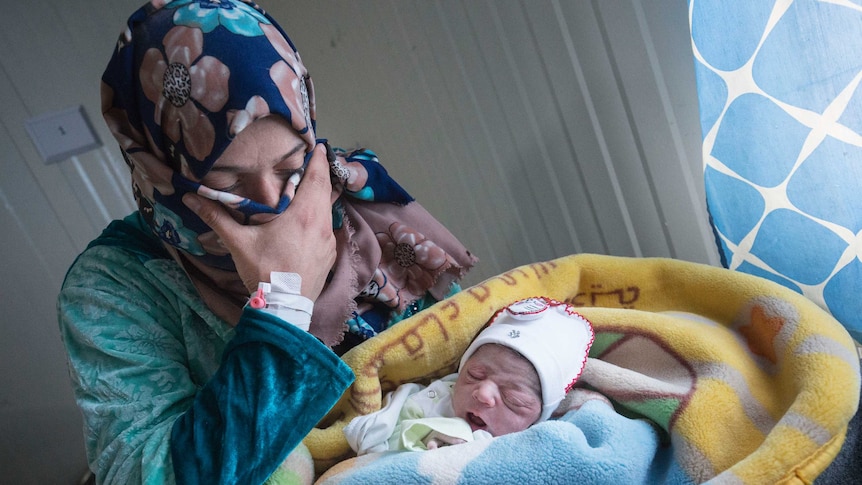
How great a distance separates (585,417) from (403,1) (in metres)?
1.08

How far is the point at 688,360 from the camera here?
1134 mm

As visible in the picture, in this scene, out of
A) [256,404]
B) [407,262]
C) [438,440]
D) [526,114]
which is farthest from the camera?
[526,114]

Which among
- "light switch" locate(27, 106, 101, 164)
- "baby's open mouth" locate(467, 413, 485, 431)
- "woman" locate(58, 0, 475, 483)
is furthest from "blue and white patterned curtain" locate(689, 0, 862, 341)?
"light switch" locate(27, 106, 101, 164)

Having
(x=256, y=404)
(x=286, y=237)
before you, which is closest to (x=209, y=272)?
(x=286, y=237)

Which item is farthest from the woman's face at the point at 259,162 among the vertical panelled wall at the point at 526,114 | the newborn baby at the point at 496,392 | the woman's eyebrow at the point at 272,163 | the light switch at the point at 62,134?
the light switch at the point at 62,134

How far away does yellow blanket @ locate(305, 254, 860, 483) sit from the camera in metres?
0.94

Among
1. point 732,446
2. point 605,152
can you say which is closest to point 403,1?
point 605,152

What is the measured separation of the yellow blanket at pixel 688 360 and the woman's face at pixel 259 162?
1.12ft

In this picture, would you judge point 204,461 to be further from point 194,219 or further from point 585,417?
point 585,417

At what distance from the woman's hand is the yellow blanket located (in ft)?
0.69

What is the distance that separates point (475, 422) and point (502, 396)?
0.21 ft

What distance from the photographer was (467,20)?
149cm

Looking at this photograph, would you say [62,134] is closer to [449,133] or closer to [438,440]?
[449,133]

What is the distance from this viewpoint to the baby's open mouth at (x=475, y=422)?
3.57 ft
